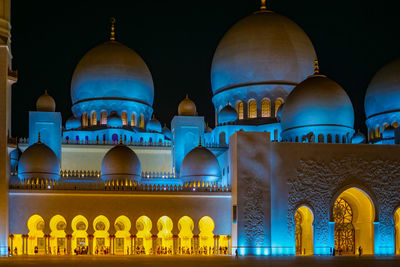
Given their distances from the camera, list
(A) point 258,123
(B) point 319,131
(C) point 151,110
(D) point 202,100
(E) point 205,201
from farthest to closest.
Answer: (D) point 202,100, (C) point 151,110, (A) point 258,123, (B) point 319,131, (E) point 205,201

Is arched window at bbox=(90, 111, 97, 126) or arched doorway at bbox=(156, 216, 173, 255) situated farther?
arched window at bbox=(90, 111, 97, 126)

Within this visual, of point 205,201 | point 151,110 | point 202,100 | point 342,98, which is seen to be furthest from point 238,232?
point 202,100

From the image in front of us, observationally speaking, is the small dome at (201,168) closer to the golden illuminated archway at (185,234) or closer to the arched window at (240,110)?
the golden illuminated archway at (185,234)

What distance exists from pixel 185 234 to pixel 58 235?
4460 millimetres

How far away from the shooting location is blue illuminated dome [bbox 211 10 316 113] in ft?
A: 104

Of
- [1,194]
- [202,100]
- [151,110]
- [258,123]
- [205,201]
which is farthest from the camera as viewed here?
[202,100]

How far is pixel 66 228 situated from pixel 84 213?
2.55ft

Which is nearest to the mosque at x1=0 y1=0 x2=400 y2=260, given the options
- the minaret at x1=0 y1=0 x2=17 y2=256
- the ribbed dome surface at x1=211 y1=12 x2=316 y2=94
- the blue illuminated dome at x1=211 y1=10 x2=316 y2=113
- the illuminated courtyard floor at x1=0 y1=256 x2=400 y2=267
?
the minaret at x1=0 y1=0 x2=17 y2=256

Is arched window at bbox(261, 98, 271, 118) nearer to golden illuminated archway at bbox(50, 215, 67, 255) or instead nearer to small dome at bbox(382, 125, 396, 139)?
small dome at bbox(382, 125, 396, 139)

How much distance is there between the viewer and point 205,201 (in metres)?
25.2

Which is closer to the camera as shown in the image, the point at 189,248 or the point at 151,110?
the point at 189,248

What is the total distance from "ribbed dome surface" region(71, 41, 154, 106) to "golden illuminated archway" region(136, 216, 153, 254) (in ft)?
22.8

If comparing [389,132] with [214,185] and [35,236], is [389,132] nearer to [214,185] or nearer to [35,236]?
[214,185]

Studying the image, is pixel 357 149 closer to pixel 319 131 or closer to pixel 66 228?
pixel 319 131
